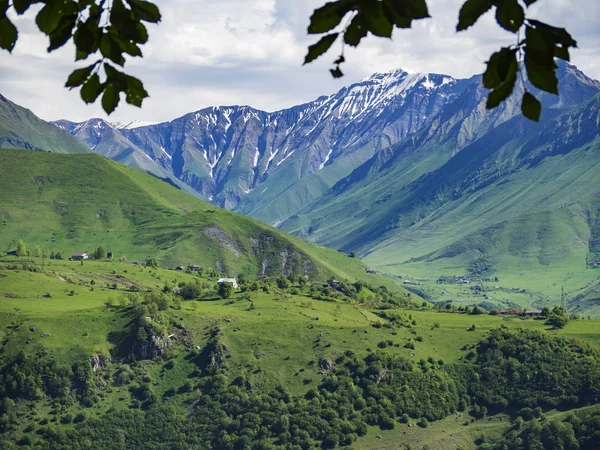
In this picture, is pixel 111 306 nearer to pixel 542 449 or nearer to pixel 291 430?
pixel 291 430

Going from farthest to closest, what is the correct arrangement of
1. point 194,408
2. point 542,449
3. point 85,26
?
1. point 194,408
2. point 542,449
3. point 85,26

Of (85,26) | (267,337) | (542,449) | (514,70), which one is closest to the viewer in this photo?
(514,70)

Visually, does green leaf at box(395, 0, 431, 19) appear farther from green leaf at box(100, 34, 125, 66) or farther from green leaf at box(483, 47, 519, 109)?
green leaf at box(100, 34, 125, 66)

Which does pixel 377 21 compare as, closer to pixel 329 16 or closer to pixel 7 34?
pixel 329 16

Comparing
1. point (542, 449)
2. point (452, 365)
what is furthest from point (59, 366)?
point (542, 449)

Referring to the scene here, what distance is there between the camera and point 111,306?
184m

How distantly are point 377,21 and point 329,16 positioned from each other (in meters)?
0.41

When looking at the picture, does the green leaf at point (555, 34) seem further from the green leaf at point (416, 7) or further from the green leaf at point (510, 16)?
the green leaf at point (416, 7)

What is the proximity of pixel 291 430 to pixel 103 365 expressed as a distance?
136 feet

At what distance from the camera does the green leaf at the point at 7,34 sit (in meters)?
7.66

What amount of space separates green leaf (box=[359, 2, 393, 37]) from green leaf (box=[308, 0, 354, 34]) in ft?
0.53

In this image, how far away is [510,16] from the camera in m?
6.46

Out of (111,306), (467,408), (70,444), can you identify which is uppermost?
(111,306)

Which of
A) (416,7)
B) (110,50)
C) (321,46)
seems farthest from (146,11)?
(416,7)
